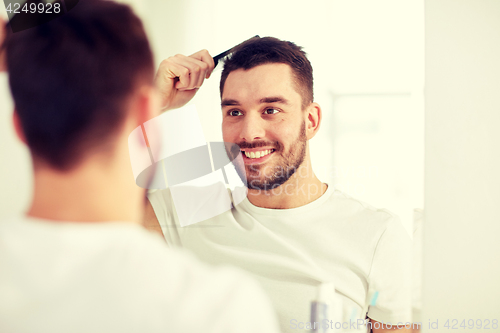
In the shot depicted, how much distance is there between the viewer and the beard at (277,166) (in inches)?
37.7

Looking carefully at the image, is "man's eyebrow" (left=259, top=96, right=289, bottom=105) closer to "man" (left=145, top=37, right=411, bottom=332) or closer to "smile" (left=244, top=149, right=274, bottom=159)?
"man" (left=145, top=37, right=411, bottom=332)

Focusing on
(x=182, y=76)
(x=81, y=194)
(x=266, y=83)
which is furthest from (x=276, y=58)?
(x=81, y=194)

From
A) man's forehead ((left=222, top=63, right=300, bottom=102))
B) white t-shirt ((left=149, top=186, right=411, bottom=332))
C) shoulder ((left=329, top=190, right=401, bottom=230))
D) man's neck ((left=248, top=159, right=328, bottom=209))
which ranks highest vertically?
man's forehead ((left=222, top=63, right=300, bottom=102))

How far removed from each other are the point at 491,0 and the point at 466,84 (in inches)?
11.6

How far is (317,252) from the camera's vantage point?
0.94 m

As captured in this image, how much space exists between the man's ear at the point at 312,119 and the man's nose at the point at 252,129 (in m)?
0.13

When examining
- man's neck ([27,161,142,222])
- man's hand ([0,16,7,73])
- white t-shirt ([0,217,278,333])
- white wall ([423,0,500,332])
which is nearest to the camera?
white t-shirt ([0,217,278,333])

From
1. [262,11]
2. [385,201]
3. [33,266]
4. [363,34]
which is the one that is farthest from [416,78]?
[33,266]

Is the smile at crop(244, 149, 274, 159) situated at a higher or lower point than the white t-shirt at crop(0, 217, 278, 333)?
higher

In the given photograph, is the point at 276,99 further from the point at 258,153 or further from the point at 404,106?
the point at 404,106

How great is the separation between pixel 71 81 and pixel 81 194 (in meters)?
0.31

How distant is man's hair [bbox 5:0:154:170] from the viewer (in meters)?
0.84

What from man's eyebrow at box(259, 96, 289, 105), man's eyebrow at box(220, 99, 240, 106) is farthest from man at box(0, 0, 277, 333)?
man's eyebrow at box(259, 96, 289, 105)

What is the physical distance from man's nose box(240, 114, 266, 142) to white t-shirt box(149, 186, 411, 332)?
0.62 feet
